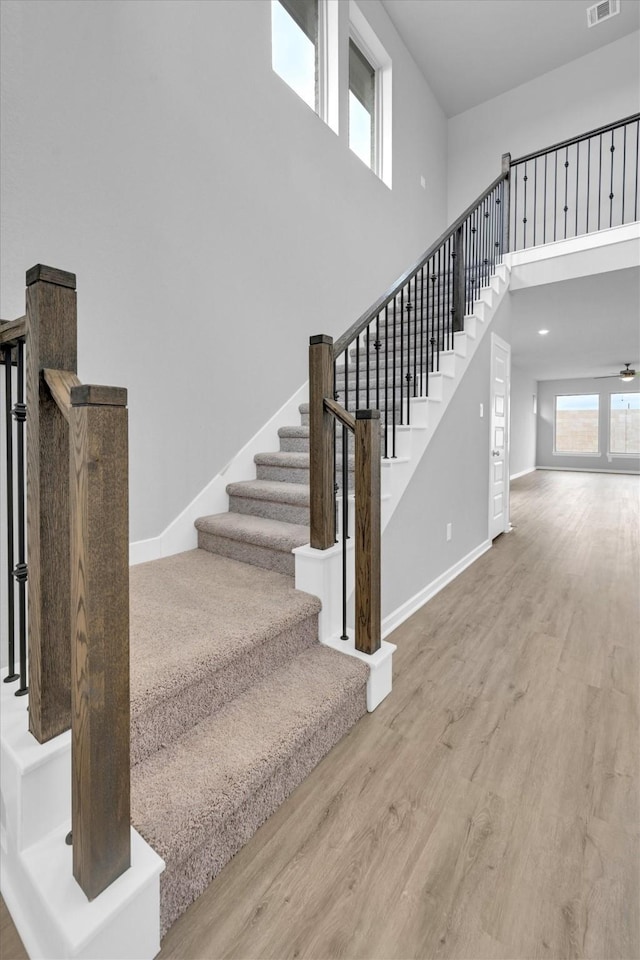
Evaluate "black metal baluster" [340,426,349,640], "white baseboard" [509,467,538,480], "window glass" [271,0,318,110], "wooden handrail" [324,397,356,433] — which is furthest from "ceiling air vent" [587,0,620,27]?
"white baseboard" [509,467,538,480]

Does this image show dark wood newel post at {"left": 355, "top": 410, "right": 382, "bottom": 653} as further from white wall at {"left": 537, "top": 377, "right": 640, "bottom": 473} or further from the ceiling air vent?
white wall at {"left": 537, "top": 377, "right": 640, "bottom": 473}

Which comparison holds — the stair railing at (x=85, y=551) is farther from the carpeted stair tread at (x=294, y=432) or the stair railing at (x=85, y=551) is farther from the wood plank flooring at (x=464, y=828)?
the carpeted stair tread at (x=294, y=432)

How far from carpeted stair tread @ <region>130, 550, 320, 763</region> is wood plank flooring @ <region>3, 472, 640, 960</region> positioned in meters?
0.39

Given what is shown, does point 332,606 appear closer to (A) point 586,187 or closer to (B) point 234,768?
(B) point 234,768

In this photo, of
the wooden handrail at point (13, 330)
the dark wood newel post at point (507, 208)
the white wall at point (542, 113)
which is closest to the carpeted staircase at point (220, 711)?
the wooden handrail at point (13, 330)

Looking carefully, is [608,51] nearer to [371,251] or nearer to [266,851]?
[371,251]

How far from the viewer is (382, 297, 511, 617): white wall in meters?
2.61

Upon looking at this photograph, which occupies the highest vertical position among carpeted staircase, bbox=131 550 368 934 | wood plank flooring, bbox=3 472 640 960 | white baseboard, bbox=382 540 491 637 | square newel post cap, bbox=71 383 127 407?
square newel post cap, bbox=71 383 127 407

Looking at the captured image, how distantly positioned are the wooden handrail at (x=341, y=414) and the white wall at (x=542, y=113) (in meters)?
5.66

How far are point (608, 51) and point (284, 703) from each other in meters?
7.38

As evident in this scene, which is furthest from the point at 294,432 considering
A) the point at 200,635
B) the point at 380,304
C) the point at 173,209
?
the point at 200,635

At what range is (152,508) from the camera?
240cm

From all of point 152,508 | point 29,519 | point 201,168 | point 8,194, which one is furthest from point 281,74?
point 29,519

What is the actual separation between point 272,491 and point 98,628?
68.5 inches
